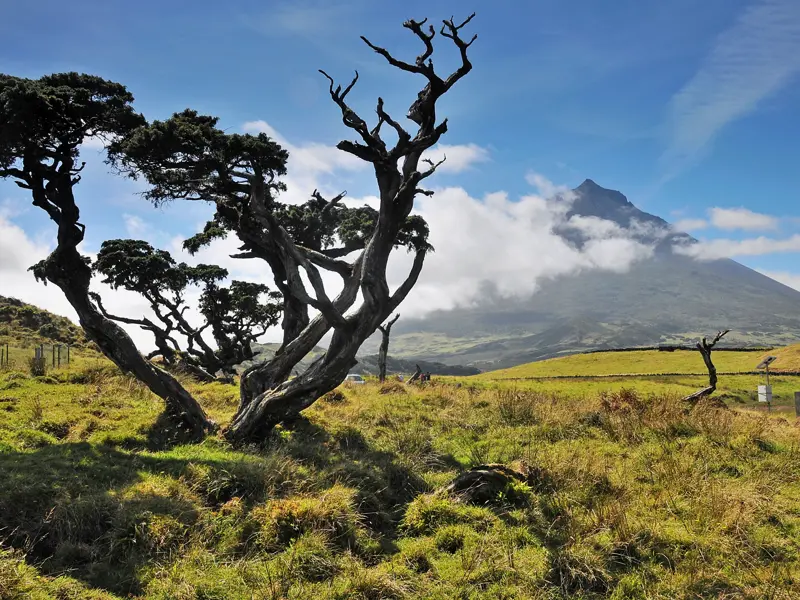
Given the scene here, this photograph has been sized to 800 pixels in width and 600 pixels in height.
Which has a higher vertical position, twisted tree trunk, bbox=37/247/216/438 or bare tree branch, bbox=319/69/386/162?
bare tree branch, bbox=319/69/386/162

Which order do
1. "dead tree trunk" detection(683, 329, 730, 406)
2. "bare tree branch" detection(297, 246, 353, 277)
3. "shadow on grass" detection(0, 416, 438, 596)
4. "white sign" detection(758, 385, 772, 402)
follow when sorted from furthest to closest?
"white sign" detection(758, 385, 772, 402) < "dead tree trunk" detection(683, 329, 730, 406) < "bare tree branch" detection(297, 246, 353, 277) < "shadow on grass" detection(0, 416, 438, 596)

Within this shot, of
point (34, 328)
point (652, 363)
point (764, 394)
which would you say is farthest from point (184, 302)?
point (652, 363)

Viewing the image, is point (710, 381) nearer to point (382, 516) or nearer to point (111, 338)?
point (382, 516)

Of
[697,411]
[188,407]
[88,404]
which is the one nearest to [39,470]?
[188,407]

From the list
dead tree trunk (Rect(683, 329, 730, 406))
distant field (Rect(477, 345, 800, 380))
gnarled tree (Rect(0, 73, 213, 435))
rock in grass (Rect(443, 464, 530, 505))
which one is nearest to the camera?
rock in grass (Rect(443, 464, 530, 505))

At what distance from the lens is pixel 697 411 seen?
16.5 meters

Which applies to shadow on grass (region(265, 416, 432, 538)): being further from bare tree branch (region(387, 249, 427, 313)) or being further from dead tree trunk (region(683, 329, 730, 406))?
dead tree trunk (region(683, 329, 730, 406))

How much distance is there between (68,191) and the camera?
14.4 m

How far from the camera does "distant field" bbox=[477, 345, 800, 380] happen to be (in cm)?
6153

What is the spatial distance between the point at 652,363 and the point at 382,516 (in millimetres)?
70367

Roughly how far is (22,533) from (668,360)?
77552mm

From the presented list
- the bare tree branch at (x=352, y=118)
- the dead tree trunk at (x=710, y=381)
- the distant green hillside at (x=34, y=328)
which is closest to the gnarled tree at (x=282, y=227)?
the bare tree branch at (x=352, y=118)

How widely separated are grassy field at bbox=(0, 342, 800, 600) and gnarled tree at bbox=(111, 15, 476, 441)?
190cm

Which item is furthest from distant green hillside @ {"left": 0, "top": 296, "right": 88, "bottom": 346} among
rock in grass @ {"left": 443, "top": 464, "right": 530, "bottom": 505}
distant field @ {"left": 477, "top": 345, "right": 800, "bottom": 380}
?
distant field @ {"left": 477, "top": 345, "right": 800, "bottom": 380}
